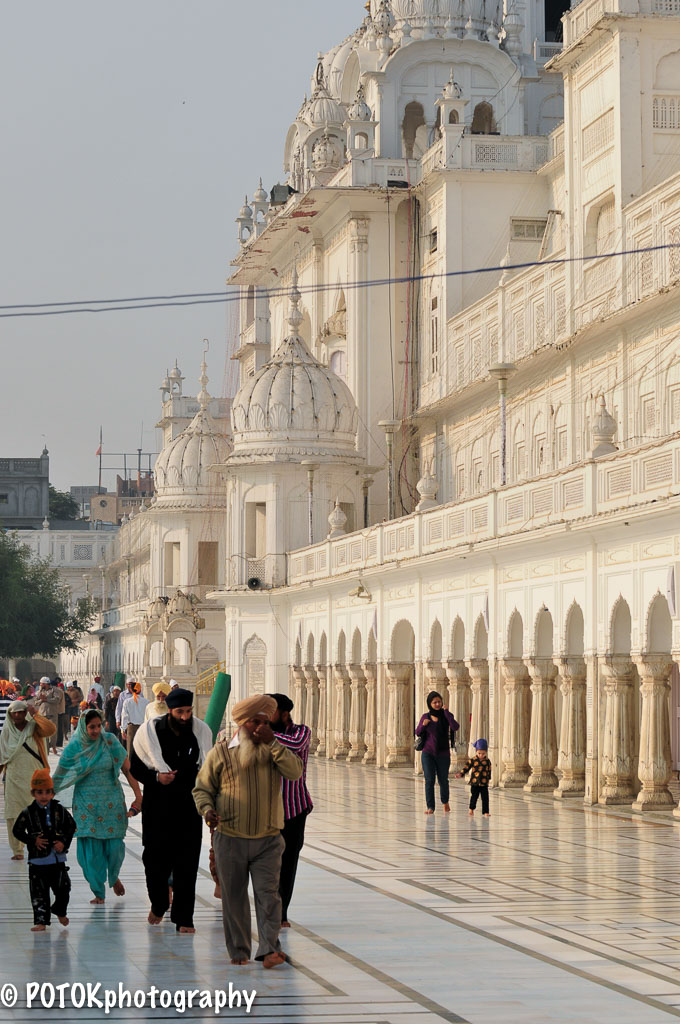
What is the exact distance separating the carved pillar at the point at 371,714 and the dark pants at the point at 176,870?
24.4 m

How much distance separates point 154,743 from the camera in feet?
38.7

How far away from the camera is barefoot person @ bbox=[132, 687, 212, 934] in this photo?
11.6m

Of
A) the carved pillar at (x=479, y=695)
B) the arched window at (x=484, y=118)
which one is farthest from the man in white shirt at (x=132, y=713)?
the arched window at (x=484, y=118)

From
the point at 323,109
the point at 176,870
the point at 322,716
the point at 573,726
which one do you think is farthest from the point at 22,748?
the point at 323,109

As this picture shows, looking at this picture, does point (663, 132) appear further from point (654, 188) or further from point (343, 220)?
point (343, 220)

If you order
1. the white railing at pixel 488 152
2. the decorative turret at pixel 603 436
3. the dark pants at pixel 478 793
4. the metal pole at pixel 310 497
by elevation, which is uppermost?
the white railing at pixel 488 152

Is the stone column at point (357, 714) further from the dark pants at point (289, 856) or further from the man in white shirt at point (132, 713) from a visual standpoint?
the dark pants at point (289, 856)

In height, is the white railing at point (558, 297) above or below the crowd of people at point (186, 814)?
above

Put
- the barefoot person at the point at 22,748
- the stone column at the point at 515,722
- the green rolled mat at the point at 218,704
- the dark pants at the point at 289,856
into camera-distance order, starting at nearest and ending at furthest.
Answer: the dark pants at the point at 289,856, the green rolled mat at the point at 218,704, the barefoot person at the point at 22,748, the stone column at the point at 515,722

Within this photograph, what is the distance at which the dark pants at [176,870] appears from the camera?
11.2 m

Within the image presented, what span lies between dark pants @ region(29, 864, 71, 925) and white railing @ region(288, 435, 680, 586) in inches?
427

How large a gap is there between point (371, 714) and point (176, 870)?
25368 millimetres

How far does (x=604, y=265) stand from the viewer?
105ft

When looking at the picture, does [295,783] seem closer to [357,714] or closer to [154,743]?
[154,743]
